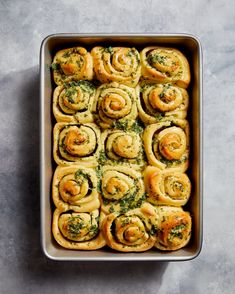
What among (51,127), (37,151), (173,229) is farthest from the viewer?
(37,151)

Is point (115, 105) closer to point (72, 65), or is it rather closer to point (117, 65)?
point (117, 65)

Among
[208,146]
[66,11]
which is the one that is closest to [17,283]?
[208,146]

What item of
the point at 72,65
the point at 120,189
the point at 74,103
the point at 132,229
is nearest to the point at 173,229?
the point at 132,229

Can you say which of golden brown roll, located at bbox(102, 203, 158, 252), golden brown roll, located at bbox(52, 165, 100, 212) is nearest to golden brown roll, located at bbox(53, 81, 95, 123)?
golden brown roll, located at bbox(52, 165, 100, 212)

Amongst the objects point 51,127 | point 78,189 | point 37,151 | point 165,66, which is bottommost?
point 78,189

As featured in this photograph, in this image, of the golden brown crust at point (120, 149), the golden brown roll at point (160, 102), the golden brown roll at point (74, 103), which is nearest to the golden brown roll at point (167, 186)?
the golden brown crust at point (120, 149)

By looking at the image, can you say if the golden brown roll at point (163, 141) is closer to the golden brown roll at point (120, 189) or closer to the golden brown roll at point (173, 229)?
the golden brown roll at point (120, 189)
